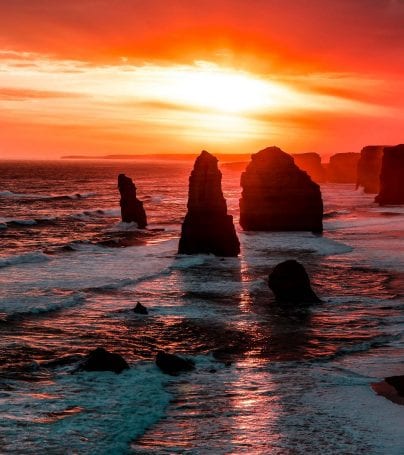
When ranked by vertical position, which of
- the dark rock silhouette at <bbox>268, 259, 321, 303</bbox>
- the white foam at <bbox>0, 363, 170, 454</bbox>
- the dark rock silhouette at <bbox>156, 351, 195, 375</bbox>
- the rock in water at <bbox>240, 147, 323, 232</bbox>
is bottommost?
the white foam at <bbox>0, 363, 170, 454</bbox>

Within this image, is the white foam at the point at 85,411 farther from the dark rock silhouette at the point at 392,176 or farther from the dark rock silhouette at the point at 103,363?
the dark rock silhouette at the point at 392,176

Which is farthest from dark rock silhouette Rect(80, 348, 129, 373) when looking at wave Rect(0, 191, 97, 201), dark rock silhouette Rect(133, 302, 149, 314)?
wave Rect(0, 191, 97, 201)

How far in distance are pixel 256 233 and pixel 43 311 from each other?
35.1 meters

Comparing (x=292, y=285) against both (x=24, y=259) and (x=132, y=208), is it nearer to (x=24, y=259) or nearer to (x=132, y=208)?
(x=24, y=259)

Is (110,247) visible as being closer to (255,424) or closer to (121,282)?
(121,282)

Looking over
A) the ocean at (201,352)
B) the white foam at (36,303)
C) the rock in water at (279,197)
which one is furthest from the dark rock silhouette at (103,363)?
the rock in water at (279,197)

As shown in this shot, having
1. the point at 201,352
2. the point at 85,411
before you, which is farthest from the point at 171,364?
the point at 85,411

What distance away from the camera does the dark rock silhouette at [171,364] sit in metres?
22.1

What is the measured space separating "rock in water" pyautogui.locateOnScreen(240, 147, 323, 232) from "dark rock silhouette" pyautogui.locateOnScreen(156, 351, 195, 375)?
4208 cm

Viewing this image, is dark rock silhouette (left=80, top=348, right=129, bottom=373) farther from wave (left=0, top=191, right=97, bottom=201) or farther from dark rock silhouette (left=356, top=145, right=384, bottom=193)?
dark rock silhouette (left=356, top=145, right=384, bottom=193)

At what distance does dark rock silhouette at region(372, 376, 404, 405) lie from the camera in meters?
19.3

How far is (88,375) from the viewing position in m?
21.4

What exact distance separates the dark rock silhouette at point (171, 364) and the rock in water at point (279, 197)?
42078mm

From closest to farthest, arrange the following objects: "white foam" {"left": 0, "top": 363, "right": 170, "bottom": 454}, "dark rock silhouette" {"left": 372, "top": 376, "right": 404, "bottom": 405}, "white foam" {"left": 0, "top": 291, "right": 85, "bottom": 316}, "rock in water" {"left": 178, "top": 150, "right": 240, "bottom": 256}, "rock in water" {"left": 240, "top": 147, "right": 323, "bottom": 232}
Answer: "white foam" {"left": 0, "top": 363, "right": 170, "bottom": 454} → "dark rock silhouette" {"left": 372, "top": 376, "right": 404, "bottom": 405} → "white foam" {"left": 0, "top": 291, "right": 85, "bottom": 316} → "rock in water" {"left": 178, "top": 150, "right": 240, "bottom": 256} → "rock in water" {"left": 240, "top": 147, "right": 323, "bottom": 232}
